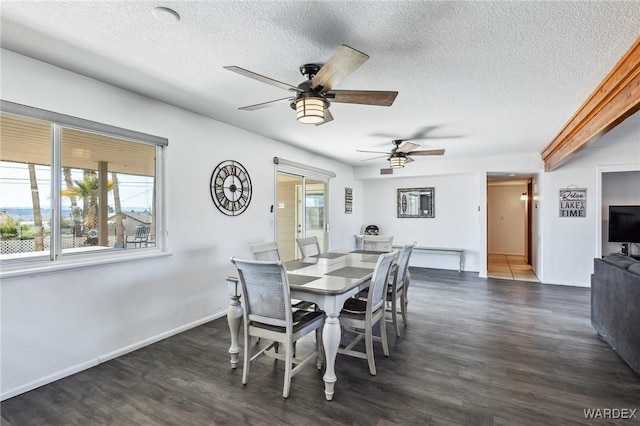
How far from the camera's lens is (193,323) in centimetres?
359

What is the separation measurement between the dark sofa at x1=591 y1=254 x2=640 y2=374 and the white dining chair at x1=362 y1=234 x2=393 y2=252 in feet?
7.40

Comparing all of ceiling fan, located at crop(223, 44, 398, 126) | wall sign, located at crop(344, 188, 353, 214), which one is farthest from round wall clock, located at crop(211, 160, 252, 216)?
wall sign, located at crop(344, 188, 353, 214)

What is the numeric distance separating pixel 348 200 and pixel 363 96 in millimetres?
5082

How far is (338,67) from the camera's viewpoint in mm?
1874

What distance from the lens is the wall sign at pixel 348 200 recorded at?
284 inches

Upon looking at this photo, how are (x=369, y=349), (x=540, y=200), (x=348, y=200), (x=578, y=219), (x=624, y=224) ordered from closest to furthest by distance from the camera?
(x=369, y=349), (x=624, y=224), (x=578, y=219), (x=540, y=200), (x=348, y=200)

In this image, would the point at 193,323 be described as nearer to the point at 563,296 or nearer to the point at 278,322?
the point at 278,322

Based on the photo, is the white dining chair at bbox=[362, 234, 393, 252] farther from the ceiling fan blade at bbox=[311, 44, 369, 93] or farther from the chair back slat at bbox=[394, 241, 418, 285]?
the ceiling fan blade at bbox=[311, 44, 369, 93]

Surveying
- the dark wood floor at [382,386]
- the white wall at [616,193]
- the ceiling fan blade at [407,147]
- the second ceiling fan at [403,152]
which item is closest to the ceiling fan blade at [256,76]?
the dark wood floor at [382,386]

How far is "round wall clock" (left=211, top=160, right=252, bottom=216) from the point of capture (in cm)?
390

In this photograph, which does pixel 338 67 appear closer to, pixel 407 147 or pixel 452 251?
pixel 407 147

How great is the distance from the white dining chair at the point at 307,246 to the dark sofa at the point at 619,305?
300cm

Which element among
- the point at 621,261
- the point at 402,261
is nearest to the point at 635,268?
the point at 621,261

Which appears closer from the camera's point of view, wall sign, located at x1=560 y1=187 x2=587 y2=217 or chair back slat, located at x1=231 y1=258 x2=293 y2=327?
chair back slat, located at x1=231 y1=258 x2=293 y2=327
